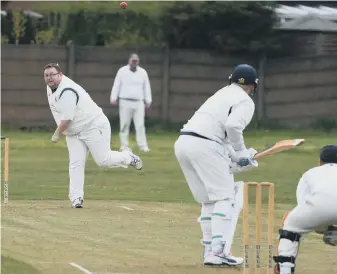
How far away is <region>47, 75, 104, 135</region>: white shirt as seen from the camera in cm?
1399

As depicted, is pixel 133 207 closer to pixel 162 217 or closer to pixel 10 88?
pixel 162 217

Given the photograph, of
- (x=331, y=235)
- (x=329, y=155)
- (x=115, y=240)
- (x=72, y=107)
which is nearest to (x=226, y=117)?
(x=329, y=155)

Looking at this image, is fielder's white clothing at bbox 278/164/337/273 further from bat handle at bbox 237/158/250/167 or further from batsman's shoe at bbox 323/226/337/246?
bat handle at bbox 237/158/250/167

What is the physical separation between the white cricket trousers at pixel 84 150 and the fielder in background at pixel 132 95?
8.73 m

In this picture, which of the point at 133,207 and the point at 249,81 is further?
the point at 133,207

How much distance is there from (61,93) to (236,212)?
4.04m

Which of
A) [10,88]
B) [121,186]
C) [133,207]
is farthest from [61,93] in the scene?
[10,88]

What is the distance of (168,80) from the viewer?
29.6 meters

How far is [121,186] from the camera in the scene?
17406 millimetres

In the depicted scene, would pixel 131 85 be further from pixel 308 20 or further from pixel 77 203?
pixel 308 20

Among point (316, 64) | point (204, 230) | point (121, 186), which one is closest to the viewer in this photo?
point (204, 230)

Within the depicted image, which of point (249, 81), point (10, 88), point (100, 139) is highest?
point (249, 81)

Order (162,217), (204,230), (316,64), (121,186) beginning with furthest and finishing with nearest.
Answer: (316,64) → (121,186) → (162,217) → (204,230)

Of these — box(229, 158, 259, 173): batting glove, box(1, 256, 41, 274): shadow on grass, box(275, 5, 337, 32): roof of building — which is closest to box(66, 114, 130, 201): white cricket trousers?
box(229, 158, 259, 173): batting glove
